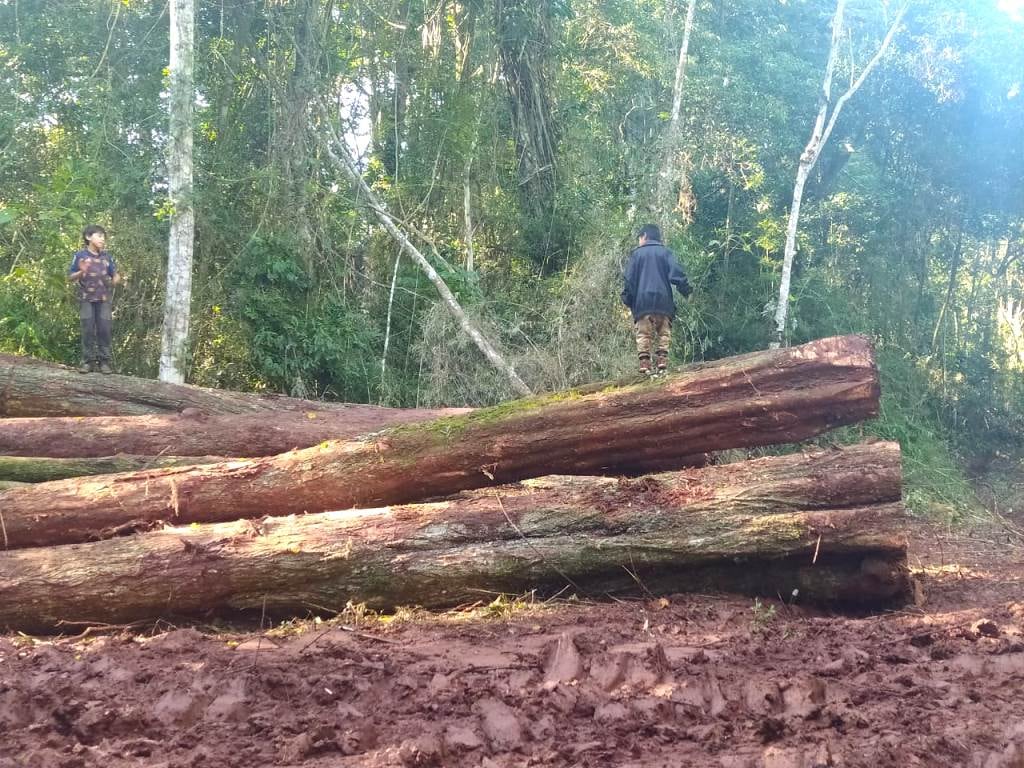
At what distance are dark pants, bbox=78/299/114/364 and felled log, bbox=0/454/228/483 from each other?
2.76 metres

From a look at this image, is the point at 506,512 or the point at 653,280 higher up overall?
the point at 653,280

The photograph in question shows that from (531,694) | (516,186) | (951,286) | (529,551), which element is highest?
(516,186)

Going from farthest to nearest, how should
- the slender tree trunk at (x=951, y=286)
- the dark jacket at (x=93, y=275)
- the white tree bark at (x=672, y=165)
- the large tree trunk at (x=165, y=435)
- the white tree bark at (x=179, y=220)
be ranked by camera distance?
the slender tree trunk at (x=951, y=286)
the white tree bark at (x=672, y=165)
the white tree bark at (x=179, y=220)
the dark jacket at (x=93, y=275)
the large tree trunk at (x=165, y=435)

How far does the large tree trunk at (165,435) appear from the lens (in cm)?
771

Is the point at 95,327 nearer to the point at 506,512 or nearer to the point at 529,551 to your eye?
the point at 506,512

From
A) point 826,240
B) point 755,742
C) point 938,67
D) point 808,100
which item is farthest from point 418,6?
point 755,742

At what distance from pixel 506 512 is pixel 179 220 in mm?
7048

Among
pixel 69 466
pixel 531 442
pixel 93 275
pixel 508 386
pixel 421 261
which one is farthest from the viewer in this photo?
pixel 421 261

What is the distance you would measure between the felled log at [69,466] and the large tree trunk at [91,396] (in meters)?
1.29

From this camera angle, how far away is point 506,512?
255 inches

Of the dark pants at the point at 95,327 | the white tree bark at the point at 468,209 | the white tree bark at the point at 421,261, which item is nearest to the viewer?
the dark pants at the point at 95,327

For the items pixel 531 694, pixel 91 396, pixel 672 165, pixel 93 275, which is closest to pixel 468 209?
pixel 672 165

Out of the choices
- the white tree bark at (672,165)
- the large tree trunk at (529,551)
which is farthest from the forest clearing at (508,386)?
the white tree bark at (672,165)

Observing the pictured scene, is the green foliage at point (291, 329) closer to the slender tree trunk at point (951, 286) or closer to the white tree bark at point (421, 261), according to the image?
the white tree bark at point (421, 261)
